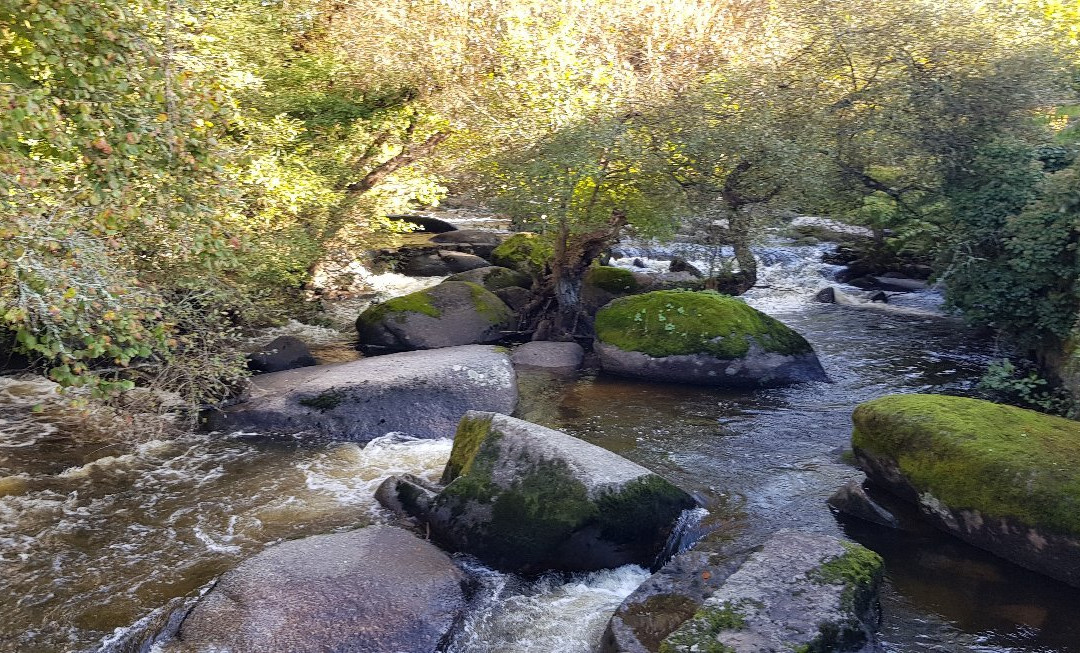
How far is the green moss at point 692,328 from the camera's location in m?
16.3

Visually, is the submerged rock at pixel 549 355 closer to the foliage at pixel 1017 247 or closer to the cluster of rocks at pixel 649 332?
the cluster of rocks at pixel 649 332

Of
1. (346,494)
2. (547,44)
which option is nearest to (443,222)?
(547,44)

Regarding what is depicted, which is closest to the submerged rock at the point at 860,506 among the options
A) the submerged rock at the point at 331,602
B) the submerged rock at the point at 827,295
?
the submerged rock at the point at 331,602

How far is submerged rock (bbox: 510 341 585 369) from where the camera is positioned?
17812 millimetres

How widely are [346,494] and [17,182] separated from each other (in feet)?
18.8

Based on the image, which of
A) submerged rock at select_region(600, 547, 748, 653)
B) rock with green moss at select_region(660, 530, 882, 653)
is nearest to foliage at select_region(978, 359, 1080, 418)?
rock with green moss at select_region(660, 530, 882, 653)

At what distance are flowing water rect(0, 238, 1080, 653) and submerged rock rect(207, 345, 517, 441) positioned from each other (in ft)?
1.34

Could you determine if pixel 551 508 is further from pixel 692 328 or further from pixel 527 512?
pixel 692 328

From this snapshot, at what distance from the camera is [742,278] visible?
952 inches

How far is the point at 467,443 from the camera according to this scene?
10719 mm

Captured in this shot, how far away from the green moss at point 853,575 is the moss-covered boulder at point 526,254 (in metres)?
13.7

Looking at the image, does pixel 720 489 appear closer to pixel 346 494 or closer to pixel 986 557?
pixel 986 557

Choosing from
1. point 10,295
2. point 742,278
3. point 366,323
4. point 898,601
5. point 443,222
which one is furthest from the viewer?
point 443,222

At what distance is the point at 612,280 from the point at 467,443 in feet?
40.4
